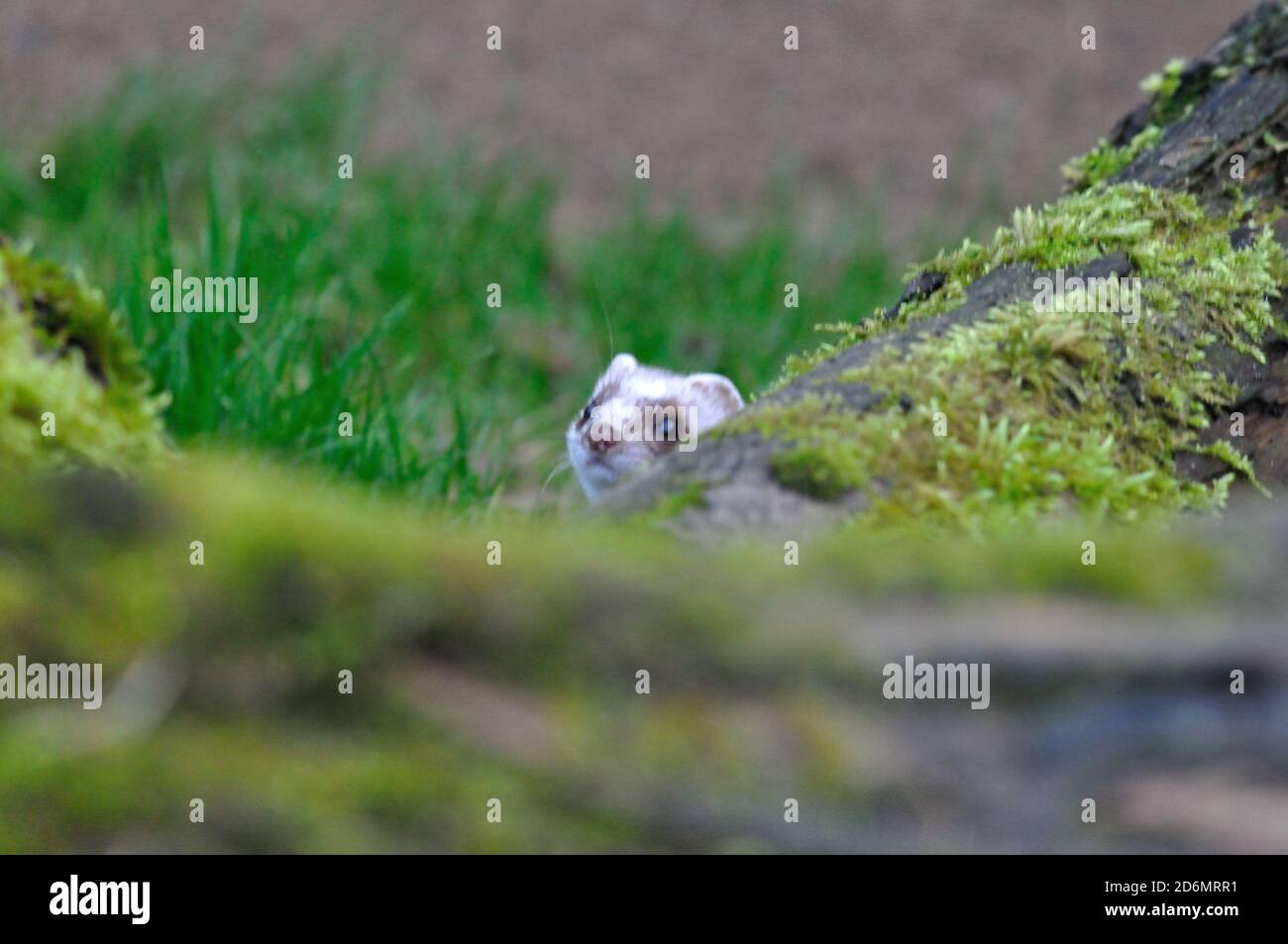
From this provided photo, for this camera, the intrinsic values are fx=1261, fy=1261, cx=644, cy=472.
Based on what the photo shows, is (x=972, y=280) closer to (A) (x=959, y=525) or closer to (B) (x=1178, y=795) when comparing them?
(A) (x=959, y=525)

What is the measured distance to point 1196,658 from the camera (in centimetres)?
128

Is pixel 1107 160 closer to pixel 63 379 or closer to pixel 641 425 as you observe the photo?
pixel 641 425

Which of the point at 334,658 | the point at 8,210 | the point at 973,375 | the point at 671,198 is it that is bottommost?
the point at 334,658

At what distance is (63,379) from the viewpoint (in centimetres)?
179

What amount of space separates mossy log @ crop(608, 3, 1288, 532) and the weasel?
709mm

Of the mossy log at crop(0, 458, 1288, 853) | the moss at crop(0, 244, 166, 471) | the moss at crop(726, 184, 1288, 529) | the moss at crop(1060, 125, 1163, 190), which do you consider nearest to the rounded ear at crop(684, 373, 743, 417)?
the moss at crop(726, 184, 1288, 529)

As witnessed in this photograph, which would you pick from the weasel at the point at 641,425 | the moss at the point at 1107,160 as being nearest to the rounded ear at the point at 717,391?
the weasel at the point at 641,425

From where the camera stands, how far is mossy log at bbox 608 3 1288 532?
1877 millimetres

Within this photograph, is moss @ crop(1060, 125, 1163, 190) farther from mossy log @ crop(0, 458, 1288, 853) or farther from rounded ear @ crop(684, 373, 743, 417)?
mossy log @ crop(0, 458, 1288, 853)

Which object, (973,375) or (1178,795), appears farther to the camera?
(973,375)

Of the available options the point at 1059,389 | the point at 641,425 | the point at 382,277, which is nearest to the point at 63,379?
the point at 1059,389

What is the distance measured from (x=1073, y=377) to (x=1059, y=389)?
0.04 metres
